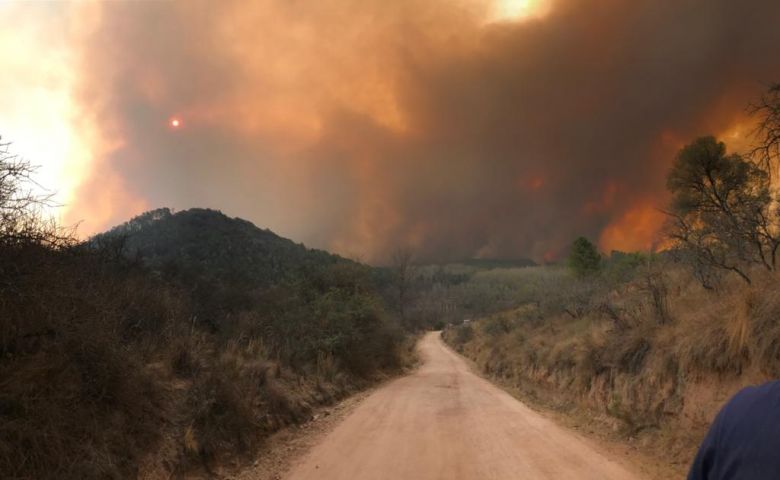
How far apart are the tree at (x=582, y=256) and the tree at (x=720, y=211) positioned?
43.0 m

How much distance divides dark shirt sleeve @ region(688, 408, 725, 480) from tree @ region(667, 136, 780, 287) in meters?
10.5

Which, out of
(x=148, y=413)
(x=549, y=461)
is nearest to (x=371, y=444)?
(x=549, y=461)

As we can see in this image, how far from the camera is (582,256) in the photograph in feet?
201

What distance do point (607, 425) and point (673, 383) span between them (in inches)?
90.0

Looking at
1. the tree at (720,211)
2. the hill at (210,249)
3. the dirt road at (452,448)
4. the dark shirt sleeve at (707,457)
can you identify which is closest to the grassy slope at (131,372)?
the dirt road at (452,448)

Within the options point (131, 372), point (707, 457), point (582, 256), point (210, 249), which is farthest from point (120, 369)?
point (582, 256)

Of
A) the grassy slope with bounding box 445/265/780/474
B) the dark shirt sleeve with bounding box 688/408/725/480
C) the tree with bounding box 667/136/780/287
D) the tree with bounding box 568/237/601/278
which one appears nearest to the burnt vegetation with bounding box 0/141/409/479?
the dark shirt sleeve with bounding box 688/408/725/480

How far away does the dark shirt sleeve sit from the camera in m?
1.54

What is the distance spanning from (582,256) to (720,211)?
49.9 meters

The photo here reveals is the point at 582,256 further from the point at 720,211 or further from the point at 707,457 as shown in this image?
the point at 707,457

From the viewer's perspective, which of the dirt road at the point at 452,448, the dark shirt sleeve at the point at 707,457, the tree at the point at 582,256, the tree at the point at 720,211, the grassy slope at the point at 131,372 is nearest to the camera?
the dark shirt sleeve at the point at 707,457

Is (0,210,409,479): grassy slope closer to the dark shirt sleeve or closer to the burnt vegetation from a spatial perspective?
the burnt vegetation

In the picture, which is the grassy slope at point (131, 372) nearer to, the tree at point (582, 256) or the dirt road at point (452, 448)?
the dirt road at point (452, 448)

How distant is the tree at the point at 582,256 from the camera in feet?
195
